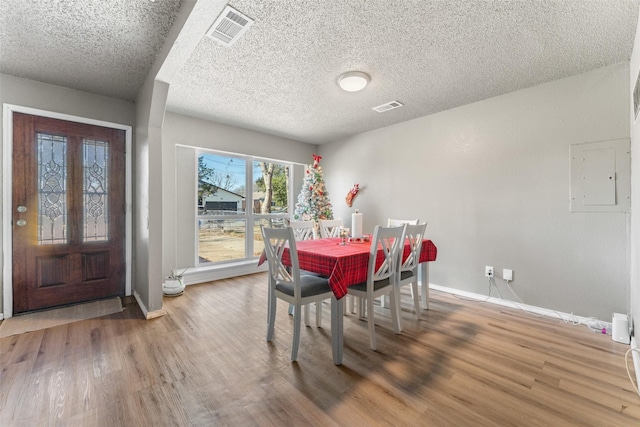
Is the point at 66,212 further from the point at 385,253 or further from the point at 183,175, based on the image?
the point at 385,253

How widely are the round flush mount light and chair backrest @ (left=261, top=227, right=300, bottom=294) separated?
1.73 m

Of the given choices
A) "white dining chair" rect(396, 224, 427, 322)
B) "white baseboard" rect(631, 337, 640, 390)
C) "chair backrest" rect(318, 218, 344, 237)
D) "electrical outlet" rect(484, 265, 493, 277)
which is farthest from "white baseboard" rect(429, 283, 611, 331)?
"chair backrest" rect(318, 218, 344, 237)

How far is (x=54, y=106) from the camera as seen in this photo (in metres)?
3.05

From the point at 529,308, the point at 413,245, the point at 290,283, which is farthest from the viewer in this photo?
the point at 529,308

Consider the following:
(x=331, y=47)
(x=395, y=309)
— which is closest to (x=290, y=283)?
(x=395, y=309)

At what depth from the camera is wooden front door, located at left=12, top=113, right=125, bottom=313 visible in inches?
114

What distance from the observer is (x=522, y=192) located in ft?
10.3

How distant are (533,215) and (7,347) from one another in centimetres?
525

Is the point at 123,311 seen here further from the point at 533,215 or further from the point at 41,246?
the point at 533,215

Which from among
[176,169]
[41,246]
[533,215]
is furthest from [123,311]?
[533,215]

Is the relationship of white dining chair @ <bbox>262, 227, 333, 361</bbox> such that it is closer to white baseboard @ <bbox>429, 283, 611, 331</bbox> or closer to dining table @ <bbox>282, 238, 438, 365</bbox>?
dining table @ <bbox>282, 238, 438, 365</bbox>

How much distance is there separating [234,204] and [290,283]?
295cm

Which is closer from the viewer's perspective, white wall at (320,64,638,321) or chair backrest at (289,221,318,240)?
white wall at (320,64,638,321)

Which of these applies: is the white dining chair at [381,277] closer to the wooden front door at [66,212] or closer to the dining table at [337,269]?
the dining table at [337,269]
